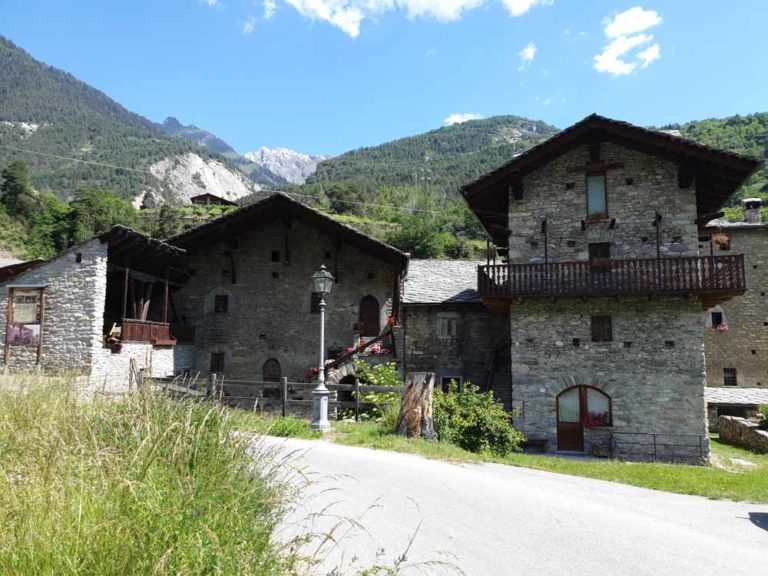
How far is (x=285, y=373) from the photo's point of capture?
19453 millimetres

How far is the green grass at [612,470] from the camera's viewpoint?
29.5 feet

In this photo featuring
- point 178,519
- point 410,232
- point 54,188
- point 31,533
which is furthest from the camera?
point 54,188

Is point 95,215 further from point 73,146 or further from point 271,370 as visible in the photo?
point 73,146

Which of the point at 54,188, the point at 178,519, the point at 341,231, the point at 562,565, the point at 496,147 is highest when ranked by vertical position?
the point at 496,147

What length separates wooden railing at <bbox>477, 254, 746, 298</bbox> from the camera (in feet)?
47.1

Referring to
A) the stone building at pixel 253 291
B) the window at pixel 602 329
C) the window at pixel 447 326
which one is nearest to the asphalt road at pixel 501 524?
the window at pixel 602 329

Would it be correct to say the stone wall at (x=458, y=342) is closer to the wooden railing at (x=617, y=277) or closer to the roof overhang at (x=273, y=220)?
the roof overhang at (x=273, y=220)

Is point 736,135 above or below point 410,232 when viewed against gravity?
above

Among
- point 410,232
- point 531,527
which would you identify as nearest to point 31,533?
point 531,527

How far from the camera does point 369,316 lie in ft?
64.1

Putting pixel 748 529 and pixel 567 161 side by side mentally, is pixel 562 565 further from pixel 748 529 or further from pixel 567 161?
pixel 567 161

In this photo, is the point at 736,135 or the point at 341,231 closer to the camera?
the point at 341,231

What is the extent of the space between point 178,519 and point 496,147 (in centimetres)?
13318

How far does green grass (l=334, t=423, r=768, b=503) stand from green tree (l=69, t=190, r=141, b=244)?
171ft
